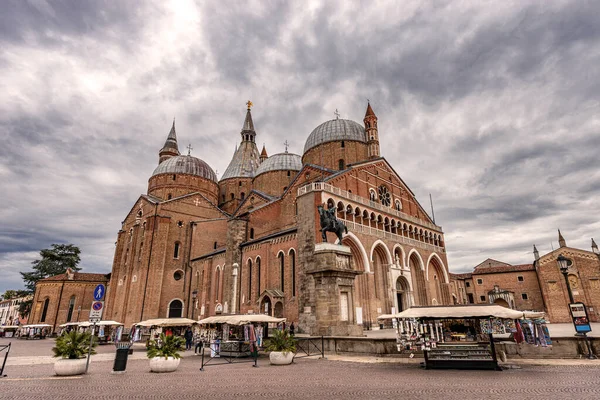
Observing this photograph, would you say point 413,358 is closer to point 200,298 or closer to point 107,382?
point 107,382

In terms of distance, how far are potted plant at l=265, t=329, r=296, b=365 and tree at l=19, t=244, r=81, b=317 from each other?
51847mm

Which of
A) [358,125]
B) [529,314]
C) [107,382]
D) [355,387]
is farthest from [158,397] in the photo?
[358,125]

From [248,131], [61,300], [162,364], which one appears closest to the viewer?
[162,364]

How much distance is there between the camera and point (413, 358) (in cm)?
1276

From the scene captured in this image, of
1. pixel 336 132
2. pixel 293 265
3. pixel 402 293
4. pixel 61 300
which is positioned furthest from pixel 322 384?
pixel 61 300

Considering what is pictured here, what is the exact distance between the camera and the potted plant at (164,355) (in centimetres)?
1112

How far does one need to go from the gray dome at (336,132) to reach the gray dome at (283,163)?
12.6 ft

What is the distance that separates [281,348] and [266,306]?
13.0 m

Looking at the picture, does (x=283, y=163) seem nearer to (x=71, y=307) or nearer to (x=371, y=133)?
(x=371, y=133)

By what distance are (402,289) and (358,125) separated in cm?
1987

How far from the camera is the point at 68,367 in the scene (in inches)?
401

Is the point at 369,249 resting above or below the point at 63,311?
above

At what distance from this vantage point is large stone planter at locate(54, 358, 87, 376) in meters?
10.1

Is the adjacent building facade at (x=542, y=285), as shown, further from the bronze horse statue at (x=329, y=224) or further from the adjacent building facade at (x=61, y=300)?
the adjacent building facade at (x=61, y=300)
